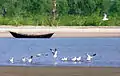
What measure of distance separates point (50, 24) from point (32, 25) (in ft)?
4.25

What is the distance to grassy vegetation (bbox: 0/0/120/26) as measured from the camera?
30172 mm

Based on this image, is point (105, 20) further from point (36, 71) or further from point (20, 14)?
point (36, 71)

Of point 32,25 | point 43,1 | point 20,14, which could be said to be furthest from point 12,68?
point 43,1

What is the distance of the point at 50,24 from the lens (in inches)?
1181

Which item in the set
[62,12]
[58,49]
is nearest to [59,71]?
[58,49]

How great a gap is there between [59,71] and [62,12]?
32.5 meters

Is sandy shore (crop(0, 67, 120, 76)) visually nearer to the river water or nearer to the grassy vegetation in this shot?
the river water

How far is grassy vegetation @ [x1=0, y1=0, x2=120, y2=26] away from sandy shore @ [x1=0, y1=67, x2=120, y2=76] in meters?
19.9

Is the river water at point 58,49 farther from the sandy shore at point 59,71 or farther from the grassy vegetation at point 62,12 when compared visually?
the grassy vegetation at point 62,12

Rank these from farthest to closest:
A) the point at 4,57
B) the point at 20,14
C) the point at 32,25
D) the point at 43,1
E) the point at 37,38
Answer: the point at 43,1 → the point at 20,14 → the point at 32,25 → the point at 37,38 → the point at 4,57

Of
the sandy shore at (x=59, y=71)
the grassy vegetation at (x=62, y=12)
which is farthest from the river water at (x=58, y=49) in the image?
the grassy vegetation at (x=62, y=12)

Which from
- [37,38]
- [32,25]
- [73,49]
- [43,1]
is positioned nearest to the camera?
[73,49]

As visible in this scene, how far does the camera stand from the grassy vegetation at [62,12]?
1188 inches

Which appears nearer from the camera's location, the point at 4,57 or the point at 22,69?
the point at 22,69
